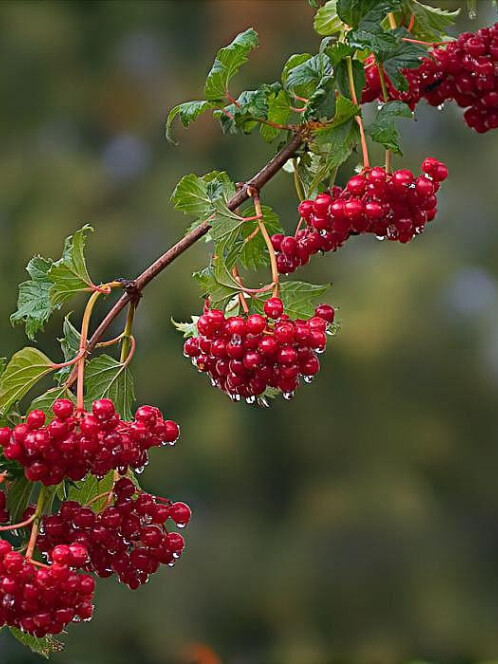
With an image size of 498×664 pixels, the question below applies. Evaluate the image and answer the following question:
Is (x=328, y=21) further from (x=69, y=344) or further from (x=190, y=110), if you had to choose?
(x=69, y=344)

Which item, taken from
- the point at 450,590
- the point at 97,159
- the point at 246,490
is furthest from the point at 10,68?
the point at 450,590

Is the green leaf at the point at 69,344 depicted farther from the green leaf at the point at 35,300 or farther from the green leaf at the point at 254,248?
the green leaf at the point at 254,248

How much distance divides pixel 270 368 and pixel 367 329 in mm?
2719

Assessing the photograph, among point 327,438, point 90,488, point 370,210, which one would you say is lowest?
point 327,438

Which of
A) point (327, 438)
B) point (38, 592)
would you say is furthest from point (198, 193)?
point (327, 438)

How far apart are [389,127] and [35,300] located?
236 millimetres

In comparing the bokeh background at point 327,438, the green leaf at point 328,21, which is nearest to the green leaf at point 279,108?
the green leaf at point 328,21

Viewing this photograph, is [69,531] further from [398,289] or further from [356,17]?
[398,289]

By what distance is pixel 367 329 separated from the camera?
10.7 feet

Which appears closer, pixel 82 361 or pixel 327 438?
pixel 82 361

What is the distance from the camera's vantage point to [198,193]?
2.18ft

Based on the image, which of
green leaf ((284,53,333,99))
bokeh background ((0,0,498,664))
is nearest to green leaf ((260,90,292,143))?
green leaf ((284,53,333,99))

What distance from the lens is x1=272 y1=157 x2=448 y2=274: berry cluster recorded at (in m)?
0.60

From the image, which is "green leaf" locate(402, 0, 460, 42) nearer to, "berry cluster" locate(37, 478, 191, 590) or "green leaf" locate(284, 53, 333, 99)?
"green leaf" locate(284, 53, 333, 99)
